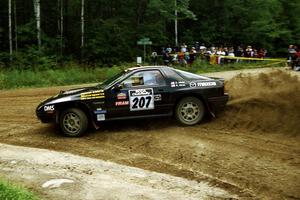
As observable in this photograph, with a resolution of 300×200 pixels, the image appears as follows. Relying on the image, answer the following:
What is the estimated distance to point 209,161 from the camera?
8828 millimetres

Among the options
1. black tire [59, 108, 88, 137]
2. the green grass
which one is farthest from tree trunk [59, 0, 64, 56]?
the green grass

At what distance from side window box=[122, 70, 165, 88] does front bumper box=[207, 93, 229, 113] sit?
124cm

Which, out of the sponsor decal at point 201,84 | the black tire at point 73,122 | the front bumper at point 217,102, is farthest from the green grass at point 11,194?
the front bumper at point 217,102

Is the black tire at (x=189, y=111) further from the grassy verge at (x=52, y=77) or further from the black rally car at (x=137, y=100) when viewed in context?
the grassy verge at (x=52, y=77)

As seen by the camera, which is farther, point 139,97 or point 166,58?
point 166,58

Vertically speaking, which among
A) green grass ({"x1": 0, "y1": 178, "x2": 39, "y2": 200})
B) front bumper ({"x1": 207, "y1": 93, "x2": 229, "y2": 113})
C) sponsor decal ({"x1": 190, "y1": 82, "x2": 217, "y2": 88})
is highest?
sponsor decal ({"x1": 190, "y1": 82, "x2": 217, "y2": 88})

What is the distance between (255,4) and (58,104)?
34.8 metres

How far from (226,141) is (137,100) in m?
2.31

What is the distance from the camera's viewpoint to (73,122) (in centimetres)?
1105

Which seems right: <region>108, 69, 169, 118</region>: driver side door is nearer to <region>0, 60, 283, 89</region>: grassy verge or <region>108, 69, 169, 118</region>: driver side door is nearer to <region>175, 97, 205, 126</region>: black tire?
<region>175, 97, 205, 126</region>: black tire

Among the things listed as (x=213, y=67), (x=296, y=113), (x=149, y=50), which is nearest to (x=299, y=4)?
(x=149, y=50)

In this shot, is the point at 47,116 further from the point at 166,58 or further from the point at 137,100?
the point at 166,58

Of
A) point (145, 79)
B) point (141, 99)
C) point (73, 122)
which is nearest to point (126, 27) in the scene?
point (145, 79)

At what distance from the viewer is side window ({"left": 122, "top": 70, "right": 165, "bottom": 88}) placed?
1119 centimetres
